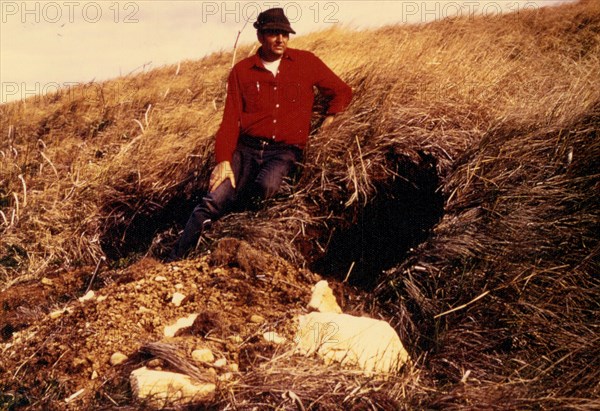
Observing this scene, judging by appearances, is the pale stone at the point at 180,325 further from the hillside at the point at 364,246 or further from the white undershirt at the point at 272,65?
the white undershirt at the point at 272,65

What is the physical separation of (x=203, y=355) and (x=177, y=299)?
63 cm

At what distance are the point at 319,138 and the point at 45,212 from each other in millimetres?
2305

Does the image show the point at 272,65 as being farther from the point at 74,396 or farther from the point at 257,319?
the point at 74,396

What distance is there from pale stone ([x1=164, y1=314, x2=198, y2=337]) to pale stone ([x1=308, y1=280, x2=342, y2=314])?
58 centimetres

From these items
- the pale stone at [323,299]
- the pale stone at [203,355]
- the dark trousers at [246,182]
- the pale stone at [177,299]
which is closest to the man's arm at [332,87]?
the dark trousers at [246,182]

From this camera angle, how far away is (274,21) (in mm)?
4359

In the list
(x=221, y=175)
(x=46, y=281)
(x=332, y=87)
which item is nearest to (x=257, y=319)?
(x=221, y=175)

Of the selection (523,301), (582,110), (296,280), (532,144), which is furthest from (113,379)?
(582,110)

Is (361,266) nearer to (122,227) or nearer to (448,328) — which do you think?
(448,328)

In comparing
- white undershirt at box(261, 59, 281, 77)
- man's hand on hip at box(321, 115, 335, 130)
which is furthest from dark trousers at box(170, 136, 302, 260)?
white undershirt at box(261, 59, 281, 77)

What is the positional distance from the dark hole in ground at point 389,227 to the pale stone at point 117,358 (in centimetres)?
135

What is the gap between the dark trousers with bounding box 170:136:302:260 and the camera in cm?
411

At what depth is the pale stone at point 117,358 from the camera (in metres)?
2.79

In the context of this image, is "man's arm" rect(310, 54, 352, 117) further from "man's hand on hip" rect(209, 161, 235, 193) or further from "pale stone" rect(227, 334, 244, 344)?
"pale stone" rect(227, 334, 244, 344)
